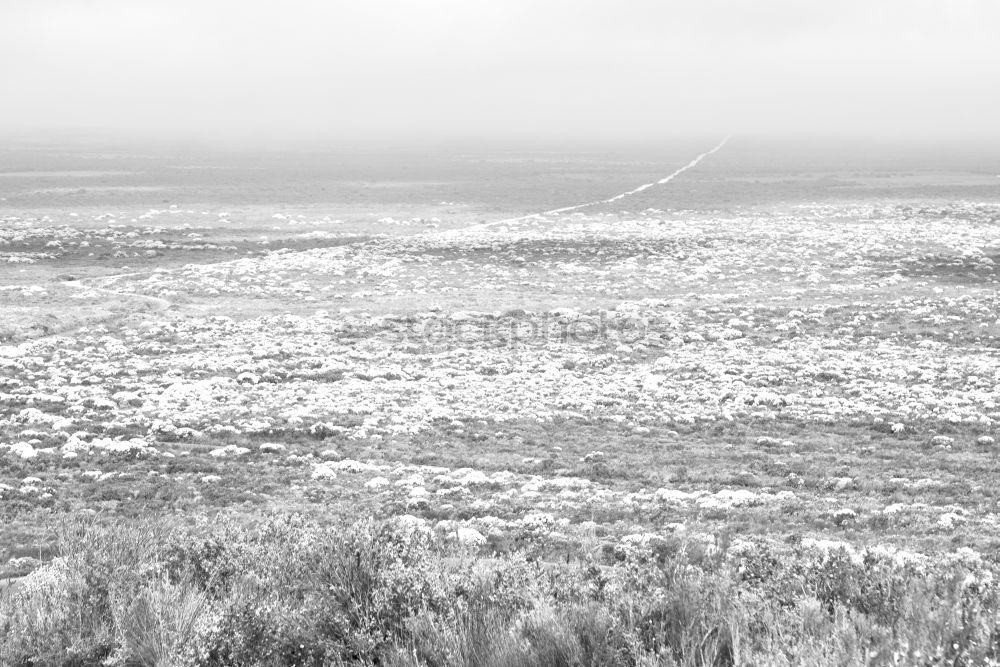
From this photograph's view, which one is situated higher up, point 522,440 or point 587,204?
point 587,204

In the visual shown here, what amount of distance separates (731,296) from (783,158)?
150 metres

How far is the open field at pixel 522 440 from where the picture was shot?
26.6 ft

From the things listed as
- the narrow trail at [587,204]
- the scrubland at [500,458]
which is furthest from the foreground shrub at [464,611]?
the narrow trail at [587,204]

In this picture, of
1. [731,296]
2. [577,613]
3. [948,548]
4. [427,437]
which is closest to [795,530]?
[948,548]

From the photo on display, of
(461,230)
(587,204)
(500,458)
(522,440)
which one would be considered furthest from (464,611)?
(587,204)

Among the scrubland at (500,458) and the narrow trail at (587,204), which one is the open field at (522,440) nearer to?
the scrubland at (500,458)

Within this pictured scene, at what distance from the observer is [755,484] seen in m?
17.8

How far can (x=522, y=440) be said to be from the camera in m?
21.6

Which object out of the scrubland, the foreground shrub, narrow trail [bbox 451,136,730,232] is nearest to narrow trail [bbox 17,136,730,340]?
narrow trail [bbox 451,136,730,232]

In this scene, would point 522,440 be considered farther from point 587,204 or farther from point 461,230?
point 587,204

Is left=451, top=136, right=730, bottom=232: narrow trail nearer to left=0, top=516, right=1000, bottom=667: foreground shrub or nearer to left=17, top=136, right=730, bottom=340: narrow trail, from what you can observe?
left=17, top=136, right=730, bottom=340: narrow trail

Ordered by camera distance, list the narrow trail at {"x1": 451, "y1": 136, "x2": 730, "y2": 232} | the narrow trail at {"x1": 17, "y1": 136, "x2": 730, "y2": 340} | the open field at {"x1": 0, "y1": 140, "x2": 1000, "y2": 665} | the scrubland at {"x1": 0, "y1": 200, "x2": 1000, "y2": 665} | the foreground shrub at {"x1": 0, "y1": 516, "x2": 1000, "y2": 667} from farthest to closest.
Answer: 1. the narrow trail at {"x1": 451, "y1": 136, "x2": 730, "y2": 232}
2. the narrow trail at {"x1": 17, "y1": 136, "x2": 730, "y2": 340}
3. the open field at {"x1": 0, "y1": 140, "x2": 1000, "y2": 665}
4. the scrubland at {"x1": 0, "y1": 200, "x2": 1000, "y2": 665}
5. the foreground shrub at {"x1": 0, "y1": 516, "x2": 1000, "y2": 667}

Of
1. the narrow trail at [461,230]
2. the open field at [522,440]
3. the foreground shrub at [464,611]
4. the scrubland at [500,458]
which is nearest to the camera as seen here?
the foreground shrub at [464,611]

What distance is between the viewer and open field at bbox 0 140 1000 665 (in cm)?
811
